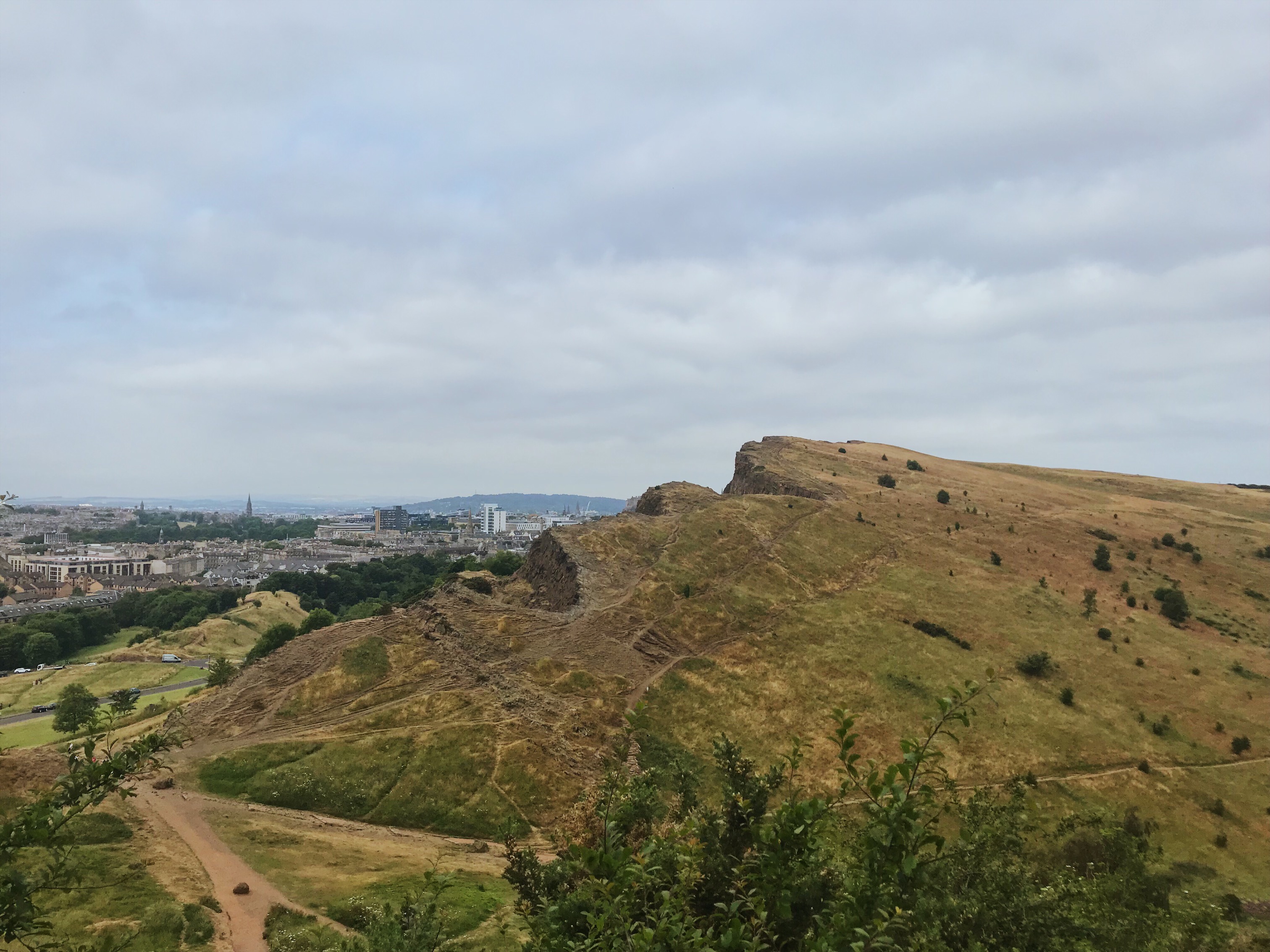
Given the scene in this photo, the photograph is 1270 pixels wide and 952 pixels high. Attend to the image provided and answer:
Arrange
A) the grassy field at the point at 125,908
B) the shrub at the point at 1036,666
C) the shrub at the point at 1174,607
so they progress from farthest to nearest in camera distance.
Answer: the shrub at the point at 1174,607 → the shrub at the point at 1036,666 → the grassy field at the point at 125,908

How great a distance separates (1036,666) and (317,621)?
78.2 meters

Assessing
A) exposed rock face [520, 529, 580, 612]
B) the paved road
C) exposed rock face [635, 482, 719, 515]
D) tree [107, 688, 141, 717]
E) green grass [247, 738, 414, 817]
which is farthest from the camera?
exposed rock face [635, 482, 719, 515]

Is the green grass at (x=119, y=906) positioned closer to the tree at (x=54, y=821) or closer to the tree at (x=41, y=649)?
the tree at (x=54, y=821)

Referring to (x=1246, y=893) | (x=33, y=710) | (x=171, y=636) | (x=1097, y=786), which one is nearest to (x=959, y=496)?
(x=1097, y=786)

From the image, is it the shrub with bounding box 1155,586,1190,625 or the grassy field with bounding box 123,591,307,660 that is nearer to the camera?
the shrub with bounding box 1155,586,1190,625

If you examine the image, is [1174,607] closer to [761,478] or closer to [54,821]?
[761,478]

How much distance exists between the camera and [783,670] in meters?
55.4

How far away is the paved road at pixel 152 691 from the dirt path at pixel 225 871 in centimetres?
4092

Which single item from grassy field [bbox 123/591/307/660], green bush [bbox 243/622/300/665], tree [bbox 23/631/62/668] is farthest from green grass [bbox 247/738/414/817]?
tree [bbox 23/631/62/668]

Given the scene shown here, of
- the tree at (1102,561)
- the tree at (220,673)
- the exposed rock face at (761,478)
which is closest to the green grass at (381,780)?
the tree at (220,673)

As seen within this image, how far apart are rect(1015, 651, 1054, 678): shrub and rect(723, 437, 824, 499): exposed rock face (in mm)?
34425

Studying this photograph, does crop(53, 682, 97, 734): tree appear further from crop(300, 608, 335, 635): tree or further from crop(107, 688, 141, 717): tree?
crop(107, 688, 141, 717): tree

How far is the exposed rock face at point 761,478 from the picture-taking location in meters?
90.6

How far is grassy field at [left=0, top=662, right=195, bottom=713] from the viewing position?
87.4m
